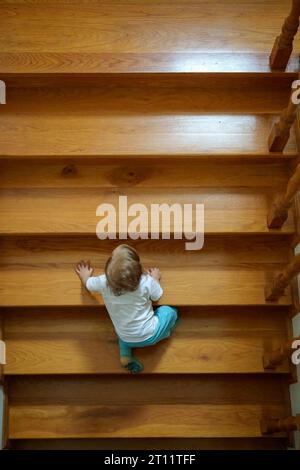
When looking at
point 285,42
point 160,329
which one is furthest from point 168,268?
point 285,42

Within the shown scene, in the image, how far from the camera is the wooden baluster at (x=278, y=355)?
83.8 inches

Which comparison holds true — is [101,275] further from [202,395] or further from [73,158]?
[202,395]

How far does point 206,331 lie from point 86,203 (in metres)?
0.76

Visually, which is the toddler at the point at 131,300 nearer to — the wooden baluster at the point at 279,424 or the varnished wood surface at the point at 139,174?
the varnished wood surface at the point at 139,174

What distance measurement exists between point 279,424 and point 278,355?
0.28 m

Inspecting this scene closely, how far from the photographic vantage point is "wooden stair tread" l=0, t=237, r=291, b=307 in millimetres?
2459

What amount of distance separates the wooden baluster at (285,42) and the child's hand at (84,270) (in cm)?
114

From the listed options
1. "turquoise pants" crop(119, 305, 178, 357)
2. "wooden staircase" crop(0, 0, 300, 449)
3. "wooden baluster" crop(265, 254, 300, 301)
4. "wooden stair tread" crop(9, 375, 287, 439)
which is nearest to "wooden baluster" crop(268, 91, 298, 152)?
"wooden staircase" crop(0, 0, 300, 449)

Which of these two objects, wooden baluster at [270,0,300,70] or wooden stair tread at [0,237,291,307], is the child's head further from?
wooden baluster at [270,0,300,70]

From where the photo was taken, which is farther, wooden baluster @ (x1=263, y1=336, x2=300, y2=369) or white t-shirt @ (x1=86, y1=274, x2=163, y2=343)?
white t-shirt @ (x1=86, y1=274, x2=163, y2=343)

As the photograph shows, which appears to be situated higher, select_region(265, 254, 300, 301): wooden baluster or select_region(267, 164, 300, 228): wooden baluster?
select_region(267, 164, 300, 228): wooden baluster

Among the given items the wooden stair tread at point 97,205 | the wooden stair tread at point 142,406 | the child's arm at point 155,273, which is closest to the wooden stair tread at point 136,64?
the wooden stair tread at point 97,205

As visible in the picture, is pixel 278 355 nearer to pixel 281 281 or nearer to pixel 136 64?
pixel 281 281

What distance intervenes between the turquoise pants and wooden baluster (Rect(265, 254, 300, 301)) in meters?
Result: 0.40
